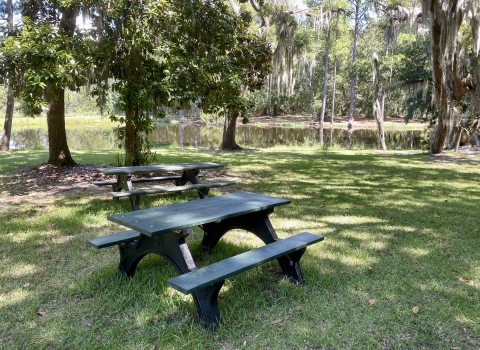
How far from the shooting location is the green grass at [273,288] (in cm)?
219

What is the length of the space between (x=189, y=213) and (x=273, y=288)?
0.88 m

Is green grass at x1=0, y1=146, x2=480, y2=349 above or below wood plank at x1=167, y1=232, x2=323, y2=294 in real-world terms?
below

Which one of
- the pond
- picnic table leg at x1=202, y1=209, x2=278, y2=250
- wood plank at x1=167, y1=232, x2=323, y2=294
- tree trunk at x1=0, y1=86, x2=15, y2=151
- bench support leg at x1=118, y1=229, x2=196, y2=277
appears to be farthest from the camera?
the pond

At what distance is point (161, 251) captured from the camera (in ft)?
Answer: 8.53

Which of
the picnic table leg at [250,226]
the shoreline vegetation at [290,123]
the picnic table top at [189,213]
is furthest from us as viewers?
the shoreline vegetation at [290,123]

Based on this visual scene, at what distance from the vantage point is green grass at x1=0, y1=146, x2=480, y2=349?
7.20 feet

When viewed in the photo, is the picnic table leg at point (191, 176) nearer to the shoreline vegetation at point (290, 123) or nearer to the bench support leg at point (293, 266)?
the bench support leg at point (293, 266)

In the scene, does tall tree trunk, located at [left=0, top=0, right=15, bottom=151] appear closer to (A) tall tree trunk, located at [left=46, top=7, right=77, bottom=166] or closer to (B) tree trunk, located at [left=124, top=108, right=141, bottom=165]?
(A) tall tree trunk, located at [left=46, top=7, right=77, bottom=166]

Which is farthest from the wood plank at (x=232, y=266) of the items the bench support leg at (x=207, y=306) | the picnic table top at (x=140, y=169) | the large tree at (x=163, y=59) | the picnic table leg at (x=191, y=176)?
the large tree at (x=163, y=59)

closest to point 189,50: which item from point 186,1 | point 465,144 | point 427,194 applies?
point 186,1

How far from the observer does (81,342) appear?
214 cm

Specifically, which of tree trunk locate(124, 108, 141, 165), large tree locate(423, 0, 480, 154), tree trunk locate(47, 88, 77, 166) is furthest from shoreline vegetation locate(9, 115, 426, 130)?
tree trunk locate(124, 108, 141, 165)

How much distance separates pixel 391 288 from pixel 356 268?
0.39 m

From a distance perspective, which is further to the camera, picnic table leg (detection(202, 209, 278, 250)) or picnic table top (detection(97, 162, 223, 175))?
picnic table top (detection(97, 162, 223, 175))
